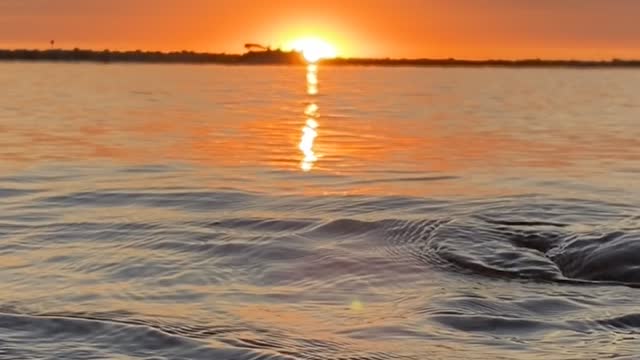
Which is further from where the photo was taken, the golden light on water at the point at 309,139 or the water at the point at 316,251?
the golden light on water at the point at 309,139

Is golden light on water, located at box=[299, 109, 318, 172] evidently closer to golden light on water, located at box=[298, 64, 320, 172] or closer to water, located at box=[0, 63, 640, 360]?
golden light on water, located at box=[298, 64, 320, 172]

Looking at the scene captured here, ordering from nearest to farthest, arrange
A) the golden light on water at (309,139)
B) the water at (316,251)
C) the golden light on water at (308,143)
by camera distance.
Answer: the water at (316,251) → the golden light on water at (308,143) → the golden light on water at (309,139)

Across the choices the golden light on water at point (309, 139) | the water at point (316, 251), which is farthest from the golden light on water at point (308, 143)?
the water at point (316, 251)

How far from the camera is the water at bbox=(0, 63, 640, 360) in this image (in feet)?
25.0

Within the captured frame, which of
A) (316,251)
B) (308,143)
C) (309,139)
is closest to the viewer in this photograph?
(316,251)

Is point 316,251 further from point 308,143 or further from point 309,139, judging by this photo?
point 309,139

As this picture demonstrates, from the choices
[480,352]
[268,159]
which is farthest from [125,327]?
[268,159]

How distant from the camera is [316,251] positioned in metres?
11.5

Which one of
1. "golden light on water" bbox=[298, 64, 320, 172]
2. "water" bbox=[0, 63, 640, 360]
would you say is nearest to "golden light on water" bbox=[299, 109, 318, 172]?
"golden light on water" bbox=[298, 64, 320, 172]

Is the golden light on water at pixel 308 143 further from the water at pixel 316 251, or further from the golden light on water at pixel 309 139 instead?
the water at pixel 316 251

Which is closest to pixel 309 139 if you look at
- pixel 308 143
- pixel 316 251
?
pixel 308 143

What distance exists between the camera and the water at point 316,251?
763 centimetres

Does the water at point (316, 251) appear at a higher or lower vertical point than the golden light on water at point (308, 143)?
lower

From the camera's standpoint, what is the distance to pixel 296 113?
4550 cm
